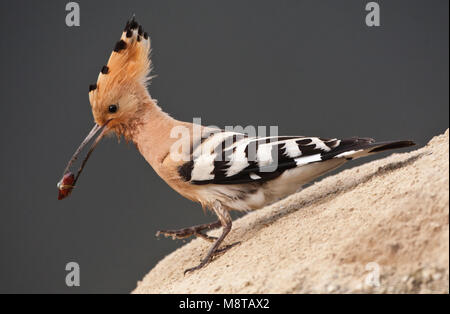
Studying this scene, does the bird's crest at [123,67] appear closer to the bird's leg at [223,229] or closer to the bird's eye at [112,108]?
the bird's eye at [112,108]

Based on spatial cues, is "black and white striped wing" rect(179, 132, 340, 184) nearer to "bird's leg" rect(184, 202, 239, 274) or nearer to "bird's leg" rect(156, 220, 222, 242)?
"bird's leg" rect(184, 202, 239, 274)

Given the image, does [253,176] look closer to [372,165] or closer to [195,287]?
[195,287]

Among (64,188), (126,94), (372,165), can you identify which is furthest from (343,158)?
(64,188)

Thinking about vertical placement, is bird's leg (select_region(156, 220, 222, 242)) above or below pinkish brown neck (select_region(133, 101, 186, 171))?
below

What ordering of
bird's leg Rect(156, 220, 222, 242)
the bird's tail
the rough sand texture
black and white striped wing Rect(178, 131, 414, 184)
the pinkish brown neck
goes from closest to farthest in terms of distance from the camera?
the rough sand texture < the bird's tail < black and white striped wing Rect(178, 131, 414, 184) < the pinkish brown neck < bird's leg Rect(156, 220, 222, 242)

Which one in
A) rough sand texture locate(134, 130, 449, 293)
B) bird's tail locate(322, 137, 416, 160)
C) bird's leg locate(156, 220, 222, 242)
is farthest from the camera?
bird's leg locate(156, 220, 222, 242)

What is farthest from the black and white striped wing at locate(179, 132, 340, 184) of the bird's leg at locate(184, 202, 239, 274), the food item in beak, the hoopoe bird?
the food item in beak

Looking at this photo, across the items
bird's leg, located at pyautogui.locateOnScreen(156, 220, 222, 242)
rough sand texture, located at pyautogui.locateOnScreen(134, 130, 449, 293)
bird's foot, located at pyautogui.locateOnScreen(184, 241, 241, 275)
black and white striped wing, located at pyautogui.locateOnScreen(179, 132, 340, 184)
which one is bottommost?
bird's foot, located at pyautogui.locateOnScreen(184, 241, 241, 275)

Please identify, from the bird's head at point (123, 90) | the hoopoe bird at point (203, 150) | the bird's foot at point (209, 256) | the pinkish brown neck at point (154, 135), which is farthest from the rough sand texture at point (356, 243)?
the bird's head at point (123, 90)
